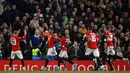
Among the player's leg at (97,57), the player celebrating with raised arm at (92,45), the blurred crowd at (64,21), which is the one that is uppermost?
the blurred crowd at (64,21)

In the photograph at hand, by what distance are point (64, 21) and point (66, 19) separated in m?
0.18

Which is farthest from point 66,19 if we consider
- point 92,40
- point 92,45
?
point 92,45

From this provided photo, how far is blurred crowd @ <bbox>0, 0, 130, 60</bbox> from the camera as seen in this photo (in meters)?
20.0

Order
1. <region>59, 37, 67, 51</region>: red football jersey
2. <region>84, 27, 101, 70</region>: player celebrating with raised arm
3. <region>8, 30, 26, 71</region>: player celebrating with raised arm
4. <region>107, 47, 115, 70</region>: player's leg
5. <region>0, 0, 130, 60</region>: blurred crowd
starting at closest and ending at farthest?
<region>8, 30, 26, 71</region>: player celebrating with raised arm < <region>59, 37, 67, 51</region>: red football jersey < <region>84, 27, 101, 70</region>: player celebrating with raised arm < <region>107, 47, 115, 70</region>: player's leg < <region>0, 0, 130, 60</region>: blurred crowd

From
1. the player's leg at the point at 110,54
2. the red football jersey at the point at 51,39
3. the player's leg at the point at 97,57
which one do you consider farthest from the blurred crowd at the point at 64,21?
the player's leg at the point at 97,57

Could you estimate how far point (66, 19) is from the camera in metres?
21.5

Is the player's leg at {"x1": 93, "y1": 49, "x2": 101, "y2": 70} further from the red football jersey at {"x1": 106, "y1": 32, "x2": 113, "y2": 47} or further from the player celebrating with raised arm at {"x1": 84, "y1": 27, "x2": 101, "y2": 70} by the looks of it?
the red football jersey at {"x1": 106, "y1": 32, "x2": 113, "y2": 47}

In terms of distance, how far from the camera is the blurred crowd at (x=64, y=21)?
65.7 ft

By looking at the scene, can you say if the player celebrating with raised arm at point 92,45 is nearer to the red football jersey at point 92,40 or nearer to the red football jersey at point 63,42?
the red football jersey at point 92,40

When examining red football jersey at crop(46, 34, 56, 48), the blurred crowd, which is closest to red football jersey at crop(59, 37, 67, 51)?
red football jersey at crop(46, 34, 56, 48)

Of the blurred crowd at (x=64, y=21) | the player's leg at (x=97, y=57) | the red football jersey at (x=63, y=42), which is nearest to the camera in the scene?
the red football jersey at (x=63, y=42)

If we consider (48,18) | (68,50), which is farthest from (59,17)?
(68,50)

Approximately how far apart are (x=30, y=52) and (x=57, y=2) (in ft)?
11.1

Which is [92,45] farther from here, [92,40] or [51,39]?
[51,39]
